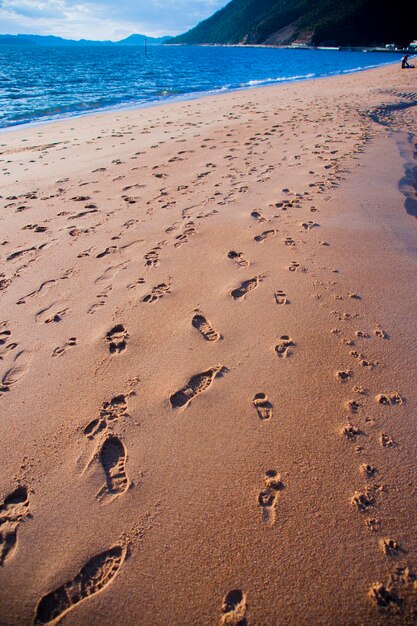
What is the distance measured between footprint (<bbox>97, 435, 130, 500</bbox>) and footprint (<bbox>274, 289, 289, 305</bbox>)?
1.92m

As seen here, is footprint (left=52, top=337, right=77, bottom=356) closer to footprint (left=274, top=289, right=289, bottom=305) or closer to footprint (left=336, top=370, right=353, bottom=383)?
footprint (left=274, top=289, right=289, bottom=305)

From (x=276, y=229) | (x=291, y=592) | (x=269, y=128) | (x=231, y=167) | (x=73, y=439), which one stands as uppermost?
(x=269, y=128)

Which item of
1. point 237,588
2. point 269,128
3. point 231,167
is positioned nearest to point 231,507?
point 237,588

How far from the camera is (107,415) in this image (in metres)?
2.45

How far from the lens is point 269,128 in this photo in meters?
10.6

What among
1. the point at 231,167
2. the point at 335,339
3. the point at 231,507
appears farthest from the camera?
the point at 231,167

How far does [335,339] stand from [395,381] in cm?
55

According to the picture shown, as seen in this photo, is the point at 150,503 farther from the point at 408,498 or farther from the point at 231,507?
the point at 408,498

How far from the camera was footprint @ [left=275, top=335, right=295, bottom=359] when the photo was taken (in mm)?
2881

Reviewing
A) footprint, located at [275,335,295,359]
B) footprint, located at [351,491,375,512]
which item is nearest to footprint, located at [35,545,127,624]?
footprint, located at [351,491,375,512]

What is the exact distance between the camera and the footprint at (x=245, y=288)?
356cm

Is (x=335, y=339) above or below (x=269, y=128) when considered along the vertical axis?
below

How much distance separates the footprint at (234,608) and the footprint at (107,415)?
1.20m

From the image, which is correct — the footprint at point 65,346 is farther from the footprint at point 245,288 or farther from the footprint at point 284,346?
the footprint at point 284,346
